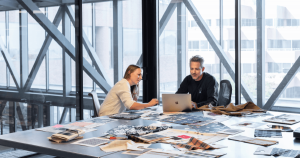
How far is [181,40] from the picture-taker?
5941 mm

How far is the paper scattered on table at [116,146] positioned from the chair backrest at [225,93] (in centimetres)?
257

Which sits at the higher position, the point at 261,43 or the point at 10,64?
the point at 261,43

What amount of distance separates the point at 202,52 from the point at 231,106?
7.13ft

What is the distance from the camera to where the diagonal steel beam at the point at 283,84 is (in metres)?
4.95

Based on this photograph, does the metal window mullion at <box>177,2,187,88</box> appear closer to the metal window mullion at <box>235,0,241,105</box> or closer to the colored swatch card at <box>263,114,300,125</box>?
the metal window mullion at <box>235,0,241,105</box>

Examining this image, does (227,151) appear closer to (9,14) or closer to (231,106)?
(231,106)

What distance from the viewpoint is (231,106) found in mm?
3682

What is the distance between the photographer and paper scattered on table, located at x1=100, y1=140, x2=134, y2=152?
6.81 ft

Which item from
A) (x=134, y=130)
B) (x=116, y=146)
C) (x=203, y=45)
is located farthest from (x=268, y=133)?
(x=203, y=45)

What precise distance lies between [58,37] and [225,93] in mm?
2536

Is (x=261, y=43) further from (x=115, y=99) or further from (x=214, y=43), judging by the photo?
(x=115, y=99)

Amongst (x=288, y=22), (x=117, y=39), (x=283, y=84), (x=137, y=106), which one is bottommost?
(x=137, y=106)

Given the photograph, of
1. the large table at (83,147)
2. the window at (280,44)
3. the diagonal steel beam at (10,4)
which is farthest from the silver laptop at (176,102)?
the window at (280,44)

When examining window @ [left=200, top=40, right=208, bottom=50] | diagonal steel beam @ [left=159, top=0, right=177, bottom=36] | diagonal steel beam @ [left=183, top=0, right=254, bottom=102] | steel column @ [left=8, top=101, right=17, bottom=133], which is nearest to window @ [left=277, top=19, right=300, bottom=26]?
diagonal steel beam @ [left=183, top=0, right=254, bottom=102]
